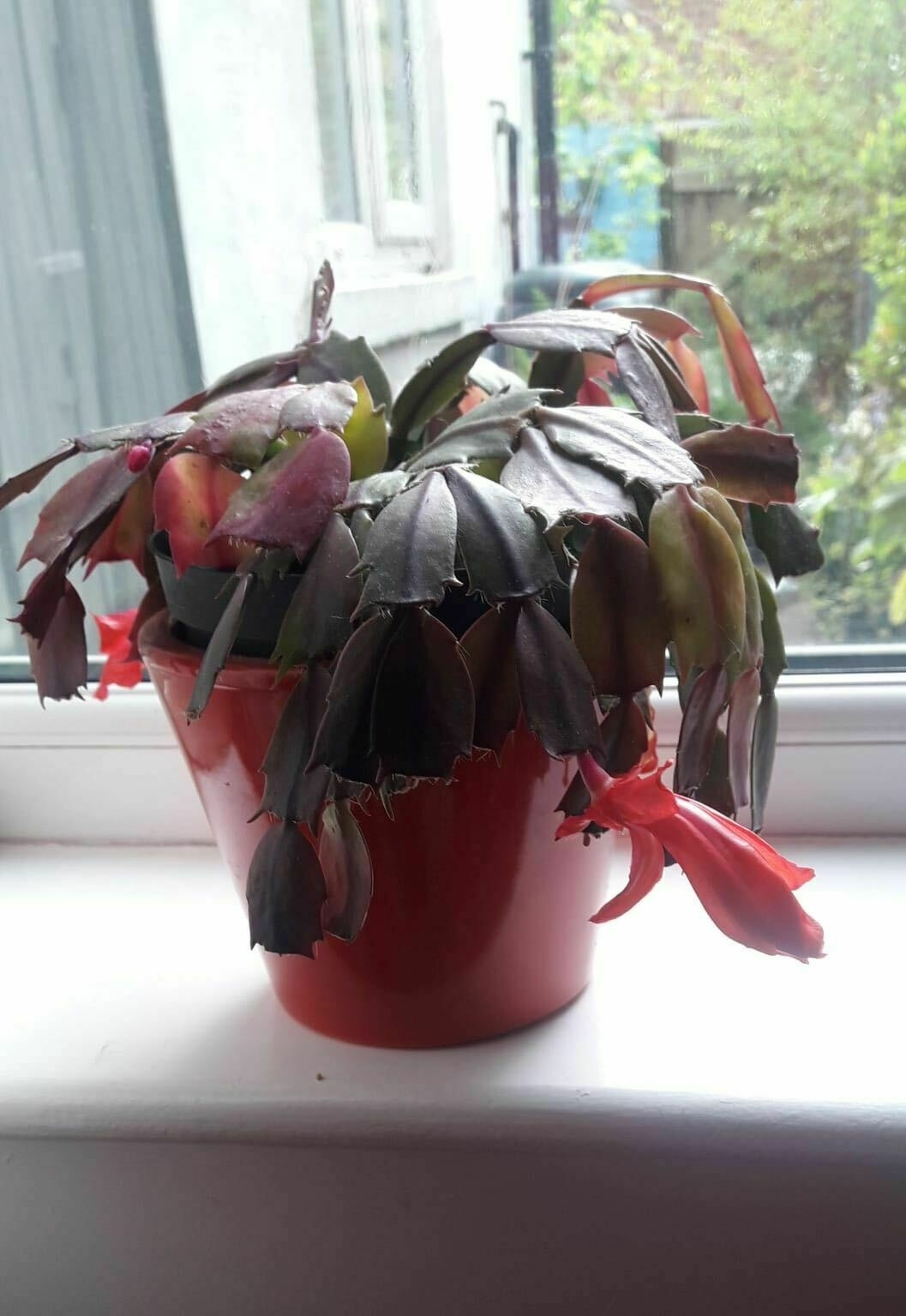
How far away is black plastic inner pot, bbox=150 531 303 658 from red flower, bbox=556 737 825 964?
0.17 metres

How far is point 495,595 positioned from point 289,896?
6.9 inches

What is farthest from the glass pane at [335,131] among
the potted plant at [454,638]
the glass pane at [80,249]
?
the potted plant at [454,638]

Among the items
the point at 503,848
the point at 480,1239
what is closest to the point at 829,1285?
the point at 480,1239

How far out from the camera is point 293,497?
17.8 inches

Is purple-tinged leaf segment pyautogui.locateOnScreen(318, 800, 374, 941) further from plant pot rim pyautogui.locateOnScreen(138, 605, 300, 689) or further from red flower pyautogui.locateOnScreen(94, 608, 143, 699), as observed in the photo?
red flower pyautogui.locateOnScreen(94, 608, 143, 699)

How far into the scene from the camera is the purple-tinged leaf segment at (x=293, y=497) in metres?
0.44

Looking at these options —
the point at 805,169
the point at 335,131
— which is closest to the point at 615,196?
the point at 805,169

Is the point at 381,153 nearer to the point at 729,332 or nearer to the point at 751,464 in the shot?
the point at 729,332

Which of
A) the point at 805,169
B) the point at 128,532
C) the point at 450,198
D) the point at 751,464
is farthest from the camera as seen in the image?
the point at 450,198

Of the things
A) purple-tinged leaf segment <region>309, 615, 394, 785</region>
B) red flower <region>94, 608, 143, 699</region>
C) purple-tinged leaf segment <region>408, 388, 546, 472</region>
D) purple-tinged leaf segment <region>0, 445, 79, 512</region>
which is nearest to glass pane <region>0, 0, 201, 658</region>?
red flower <region>94, 608, 143, 699</region>

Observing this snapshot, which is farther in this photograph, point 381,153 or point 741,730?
point 381,153

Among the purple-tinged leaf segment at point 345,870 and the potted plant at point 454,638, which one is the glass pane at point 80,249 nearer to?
the potted plant at point 454,638

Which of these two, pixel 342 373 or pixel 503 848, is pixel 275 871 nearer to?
pixel 503 848

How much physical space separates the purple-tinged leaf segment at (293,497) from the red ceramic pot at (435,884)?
0.10 meters
